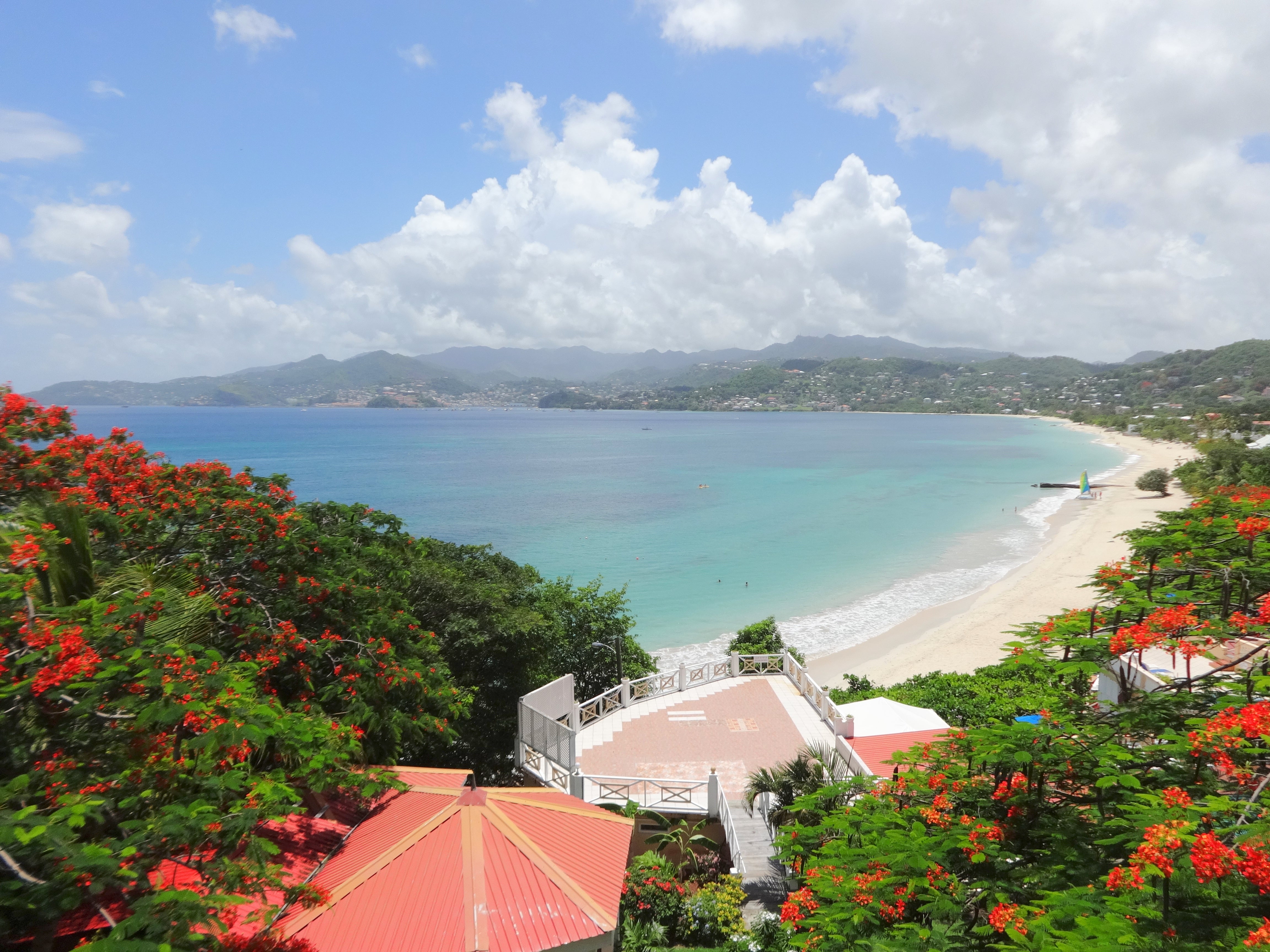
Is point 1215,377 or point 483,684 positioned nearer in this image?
point 483,684

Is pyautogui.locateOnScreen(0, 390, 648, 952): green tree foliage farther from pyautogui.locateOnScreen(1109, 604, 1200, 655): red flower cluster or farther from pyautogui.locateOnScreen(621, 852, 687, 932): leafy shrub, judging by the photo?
pyautogui.locateOnScreen(1109, 604, 1200, 655): red flower cluster

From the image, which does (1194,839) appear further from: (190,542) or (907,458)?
(907,458)

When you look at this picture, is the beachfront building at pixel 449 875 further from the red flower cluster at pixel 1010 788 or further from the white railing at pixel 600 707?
the white railing at pixel 600 707

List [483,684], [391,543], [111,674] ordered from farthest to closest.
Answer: [483,684] → [391,543] → [111,674]

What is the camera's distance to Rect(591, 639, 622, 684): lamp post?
16.8m

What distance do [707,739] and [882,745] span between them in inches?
124

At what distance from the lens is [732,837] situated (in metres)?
9.23

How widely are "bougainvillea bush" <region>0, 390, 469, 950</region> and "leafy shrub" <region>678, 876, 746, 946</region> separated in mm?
3836

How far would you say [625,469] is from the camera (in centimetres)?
7894

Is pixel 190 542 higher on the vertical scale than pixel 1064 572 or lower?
higher

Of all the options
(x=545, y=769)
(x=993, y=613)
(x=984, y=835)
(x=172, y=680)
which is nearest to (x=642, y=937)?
(x=545, y=769)

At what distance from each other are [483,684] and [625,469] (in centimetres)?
6524

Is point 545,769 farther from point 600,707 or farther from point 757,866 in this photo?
point 757,866

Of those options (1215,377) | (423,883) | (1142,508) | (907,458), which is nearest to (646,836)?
(423,883)
